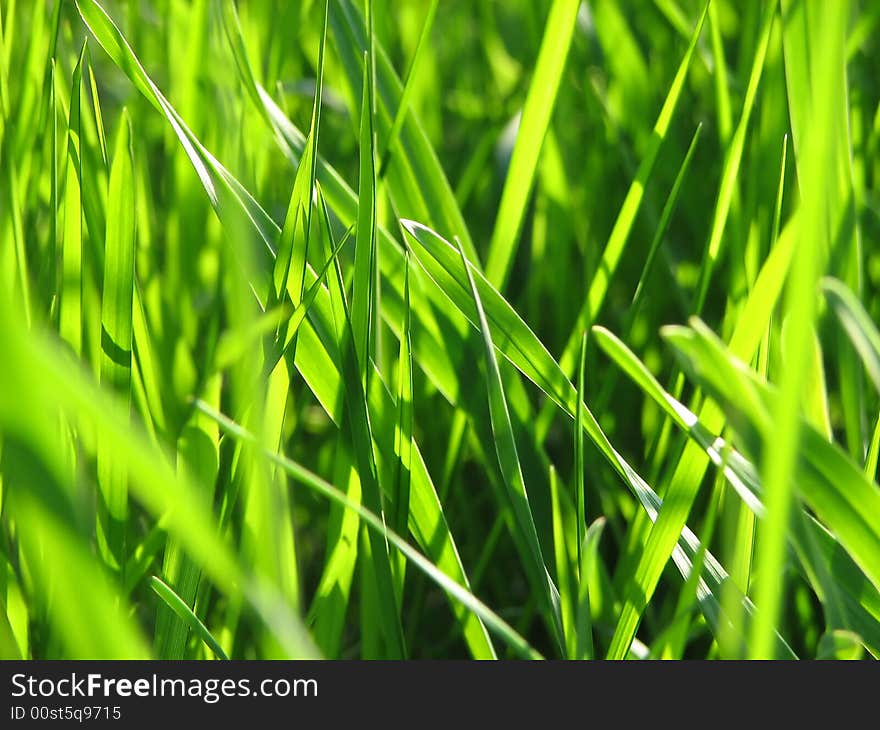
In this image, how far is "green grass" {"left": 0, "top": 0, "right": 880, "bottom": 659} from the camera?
0.71ft

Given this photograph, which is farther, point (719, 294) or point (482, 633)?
point (719, 294)

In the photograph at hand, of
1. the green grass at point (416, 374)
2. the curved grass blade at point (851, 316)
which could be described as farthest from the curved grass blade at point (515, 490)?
the curved grass blade at point (851, 316)

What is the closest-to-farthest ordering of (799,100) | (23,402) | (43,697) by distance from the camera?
(23,402)
(43,697)
(799,100)

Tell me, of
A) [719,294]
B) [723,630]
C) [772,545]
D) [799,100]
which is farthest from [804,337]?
[719,294]

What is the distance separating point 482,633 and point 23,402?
207 mm

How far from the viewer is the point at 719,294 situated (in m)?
0.60

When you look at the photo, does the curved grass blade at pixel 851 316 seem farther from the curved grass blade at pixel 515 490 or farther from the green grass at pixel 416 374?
the curved grass blade at pixel 515 490

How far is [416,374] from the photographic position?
48 centimetres

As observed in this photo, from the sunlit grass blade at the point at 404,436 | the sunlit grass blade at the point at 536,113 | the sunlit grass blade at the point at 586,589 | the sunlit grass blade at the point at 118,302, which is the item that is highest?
the sunlit grass blade at the point at 536,113

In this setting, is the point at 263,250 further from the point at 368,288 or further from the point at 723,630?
the point at 723,630

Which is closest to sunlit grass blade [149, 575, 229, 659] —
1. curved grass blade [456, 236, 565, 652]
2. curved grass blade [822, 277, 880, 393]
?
curved grass blade [456, 236, 565, 652]

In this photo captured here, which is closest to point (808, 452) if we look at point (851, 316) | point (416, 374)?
point (851, 316)

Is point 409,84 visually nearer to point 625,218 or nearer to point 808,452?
point 625,218

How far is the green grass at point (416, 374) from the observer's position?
0.71 feet
